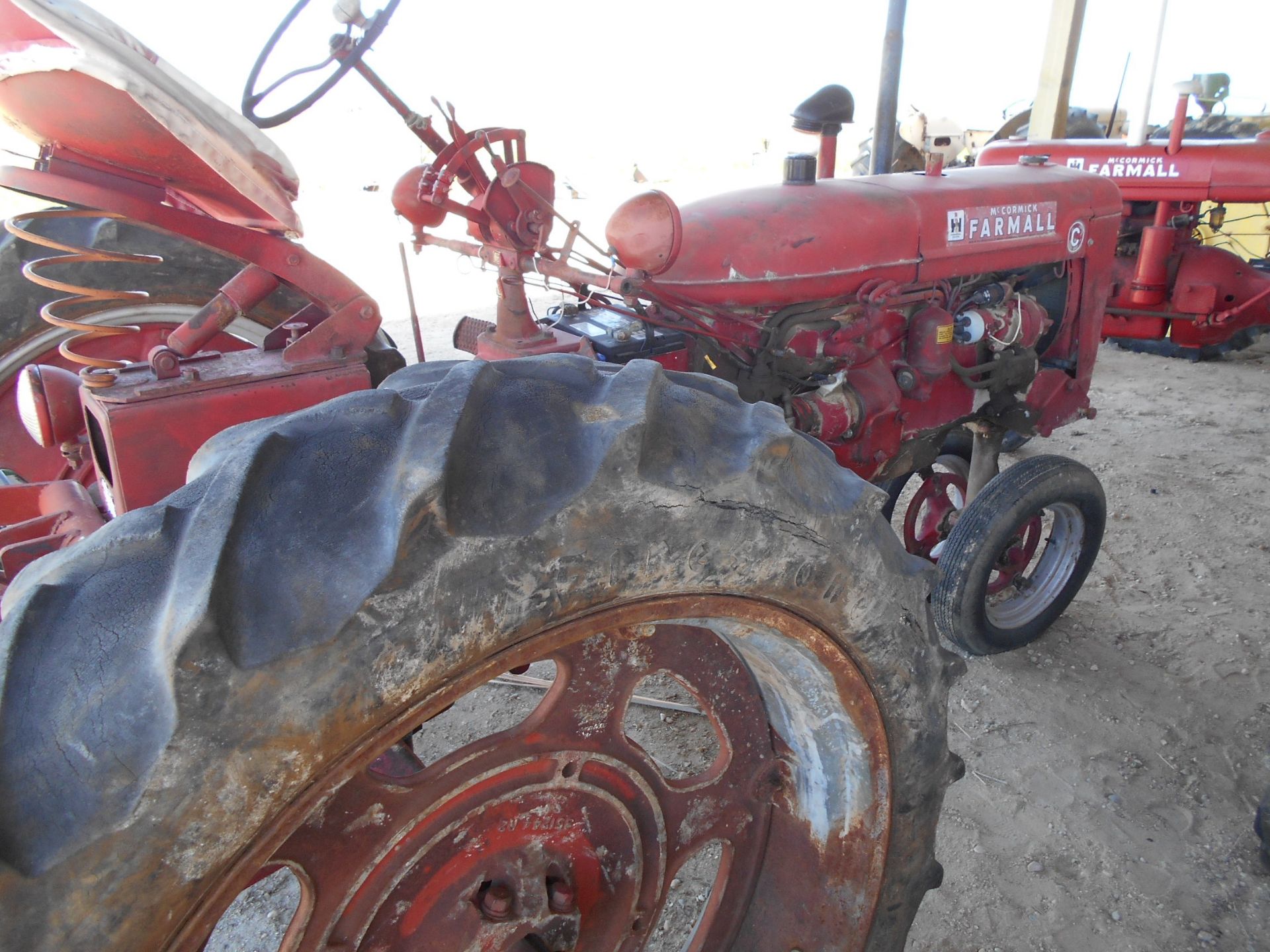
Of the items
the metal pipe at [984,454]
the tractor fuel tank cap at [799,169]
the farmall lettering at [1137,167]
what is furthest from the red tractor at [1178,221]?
the tractor fuel tank cap at [799,169]

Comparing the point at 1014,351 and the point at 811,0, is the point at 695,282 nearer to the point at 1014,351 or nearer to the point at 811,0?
the point at 1014,351

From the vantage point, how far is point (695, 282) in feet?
7.16

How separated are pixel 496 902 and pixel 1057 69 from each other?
5.78 meters

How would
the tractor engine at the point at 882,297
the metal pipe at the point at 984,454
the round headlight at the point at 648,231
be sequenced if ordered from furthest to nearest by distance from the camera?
the metal pipe at the point at 984,454
the tractor engine at the point at 882,297
the round headlight at the point at 648,231

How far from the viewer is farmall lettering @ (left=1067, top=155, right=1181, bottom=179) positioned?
453cm

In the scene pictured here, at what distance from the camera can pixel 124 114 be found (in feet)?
3.91

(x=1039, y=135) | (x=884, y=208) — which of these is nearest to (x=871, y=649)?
(x=884, y=208)

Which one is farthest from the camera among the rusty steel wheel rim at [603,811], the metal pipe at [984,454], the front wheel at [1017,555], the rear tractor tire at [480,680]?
the metal pipe at [984,454]

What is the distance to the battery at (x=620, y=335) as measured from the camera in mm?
Result: 2104

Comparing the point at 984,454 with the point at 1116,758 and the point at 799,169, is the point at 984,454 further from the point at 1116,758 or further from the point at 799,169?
the point at 799,169

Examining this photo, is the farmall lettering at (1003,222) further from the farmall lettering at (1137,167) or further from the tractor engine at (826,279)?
the farmall lettering at (1137,167)

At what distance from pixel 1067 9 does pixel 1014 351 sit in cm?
345

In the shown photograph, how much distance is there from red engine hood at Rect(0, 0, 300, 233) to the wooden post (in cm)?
525

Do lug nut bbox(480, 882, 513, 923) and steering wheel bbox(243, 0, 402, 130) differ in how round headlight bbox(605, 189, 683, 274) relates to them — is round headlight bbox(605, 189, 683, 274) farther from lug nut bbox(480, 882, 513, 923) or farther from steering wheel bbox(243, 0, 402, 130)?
lug nut bbox(480, 882, 513, 923)
